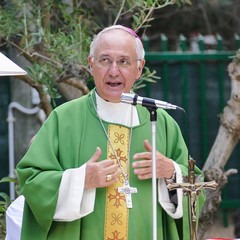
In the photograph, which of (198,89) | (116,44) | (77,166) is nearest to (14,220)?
(77,166)

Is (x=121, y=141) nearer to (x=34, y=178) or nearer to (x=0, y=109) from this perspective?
(x=34, y=178)

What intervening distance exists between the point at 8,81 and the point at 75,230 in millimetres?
3576

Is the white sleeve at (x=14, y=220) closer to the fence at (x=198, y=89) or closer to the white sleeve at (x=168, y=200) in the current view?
the white sleeve at (x=168, y=200)

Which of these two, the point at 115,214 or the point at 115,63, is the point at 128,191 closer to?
the point at 115,214

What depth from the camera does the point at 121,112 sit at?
397 cm

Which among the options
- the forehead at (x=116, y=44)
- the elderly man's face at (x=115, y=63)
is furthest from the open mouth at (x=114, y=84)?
the forehead at (x=116, y=44)

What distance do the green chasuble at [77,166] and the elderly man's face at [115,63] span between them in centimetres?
20


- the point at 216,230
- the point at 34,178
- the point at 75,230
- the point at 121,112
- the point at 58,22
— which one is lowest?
the point at 216,230

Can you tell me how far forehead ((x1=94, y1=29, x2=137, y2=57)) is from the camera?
3773 mm

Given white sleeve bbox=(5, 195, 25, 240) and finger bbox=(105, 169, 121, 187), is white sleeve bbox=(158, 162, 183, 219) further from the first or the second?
white sleeve bbox=(5, 195, 25, 240)

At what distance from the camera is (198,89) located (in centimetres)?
741

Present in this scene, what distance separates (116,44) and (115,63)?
0.10m

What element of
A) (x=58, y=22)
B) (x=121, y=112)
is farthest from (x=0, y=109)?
(x=121, y=112)

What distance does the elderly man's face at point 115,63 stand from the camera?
3766 mm
